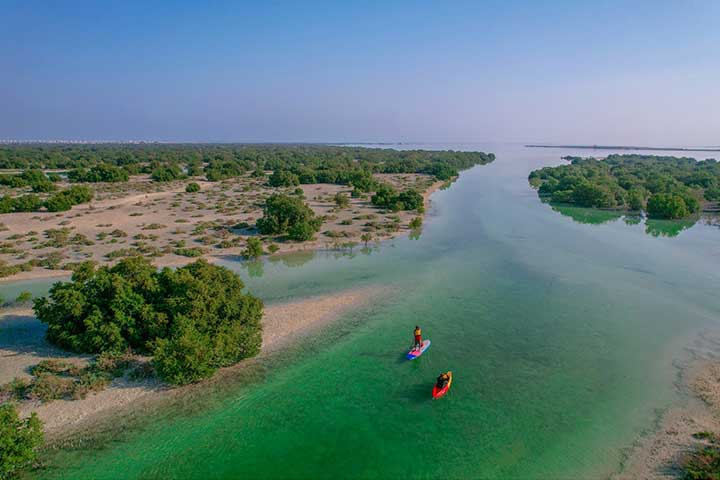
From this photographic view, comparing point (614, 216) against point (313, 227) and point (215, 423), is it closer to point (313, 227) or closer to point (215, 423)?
point (313, 227)

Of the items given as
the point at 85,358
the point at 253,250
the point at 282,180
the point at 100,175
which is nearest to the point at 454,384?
the point at 85,358

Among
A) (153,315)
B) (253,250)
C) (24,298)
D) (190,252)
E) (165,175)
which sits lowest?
(24,298)

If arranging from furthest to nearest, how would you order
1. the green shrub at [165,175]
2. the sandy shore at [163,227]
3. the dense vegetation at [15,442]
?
the green shrub at [165,175] < the sandy shore at [163,227] < the dense vegetation at [15,442]

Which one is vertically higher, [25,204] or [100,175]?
[100,175]

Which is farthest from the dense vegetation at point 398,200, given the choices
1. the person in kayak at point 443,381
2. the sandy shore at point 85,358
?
the person in kayak at point 443,381

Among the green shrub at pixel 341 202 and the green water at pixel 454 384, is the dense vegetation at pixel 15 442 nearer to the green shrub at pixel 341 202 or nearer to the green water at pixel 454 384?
the green water at pixel 454 384

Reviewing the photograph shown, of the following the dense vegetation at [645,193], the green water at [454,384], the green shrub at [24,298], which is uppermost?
the dense vegetation at [645,193]

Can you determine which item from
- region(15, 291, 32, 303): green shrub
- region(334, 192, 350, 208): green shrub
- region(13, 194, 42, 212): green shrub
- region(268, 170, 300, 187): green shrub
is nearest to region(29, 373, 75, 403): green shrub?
region(15, 291, 32, 303): green shrub

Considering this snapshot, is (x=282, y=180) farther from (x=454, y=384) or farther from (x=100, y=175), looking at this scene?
(x=454, y=384)
